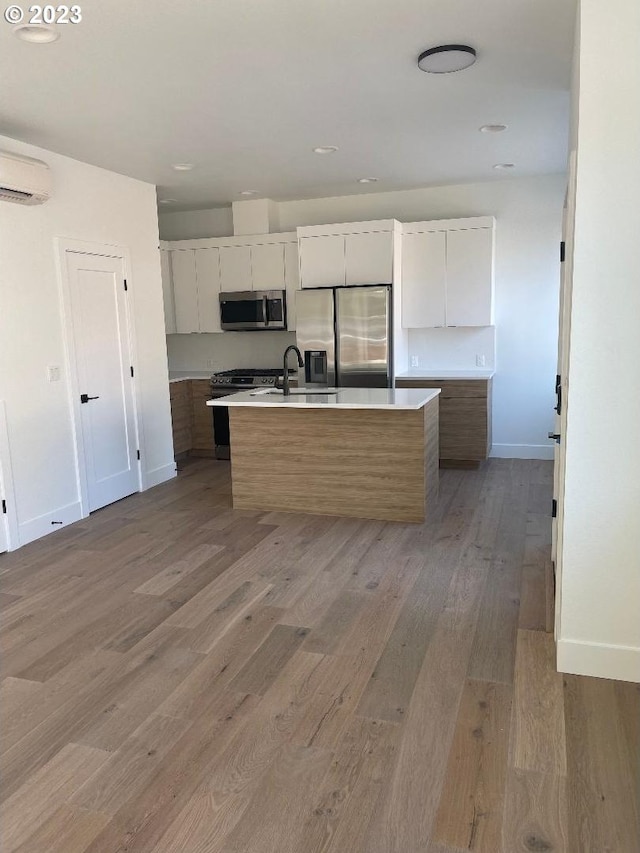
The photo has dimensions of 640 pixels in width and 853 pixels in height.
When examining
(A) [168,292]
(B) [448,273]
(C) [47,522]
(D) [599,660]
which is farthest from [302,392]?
(D) [599,660]

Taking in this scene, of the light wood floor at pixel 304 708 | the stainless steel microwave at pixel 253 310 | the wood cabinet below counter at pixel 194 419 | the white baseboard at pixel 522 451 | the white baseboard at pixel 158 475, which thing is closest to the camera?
the light wood floor at pixel 304 708

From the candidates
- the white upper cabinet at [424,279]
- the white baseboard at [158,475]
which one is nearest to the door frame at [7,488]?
the white baseboard at [158,475]

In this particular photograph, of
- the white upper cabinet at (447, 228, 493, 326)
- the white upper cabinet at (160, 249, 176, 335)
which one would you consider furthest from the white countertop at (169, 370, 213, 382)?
the white upper cabinet at (447, 228, 493, 326)

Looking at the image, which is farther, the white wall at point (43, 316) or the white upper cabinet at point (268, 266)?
the white upper cabinet at point (268, 266)

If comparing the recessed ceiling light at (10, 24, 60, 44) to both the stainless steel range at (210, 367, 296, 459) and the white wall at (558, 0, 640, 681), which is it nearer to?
the white wall at (558, 0, 640, 681)

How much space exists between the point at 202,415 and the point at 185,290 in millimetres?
1408

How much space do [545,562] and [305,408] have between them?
6.45 feet

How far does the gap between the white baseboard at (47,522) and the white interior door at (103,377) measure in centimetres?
20

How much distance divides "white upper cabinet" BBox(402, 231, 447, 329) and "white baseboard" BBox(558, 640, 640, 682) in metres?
4.20

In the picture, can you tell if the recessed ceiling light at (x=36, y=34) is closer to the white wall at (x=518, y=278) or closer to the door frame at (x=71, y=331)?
the door frame at (x=71, y=331)

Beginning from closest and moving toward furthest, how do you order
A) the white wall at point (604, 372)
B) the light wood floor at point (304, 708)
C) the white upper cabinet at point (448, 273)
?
the light wood floor at point (304, 708) → the white wall at point (604, 372) → the white upper cabinet at point (448, 273)

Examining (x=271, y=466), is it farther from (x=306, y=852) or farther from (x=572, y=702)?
(x=306, y=852)

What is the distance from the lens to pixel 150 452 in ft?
19.2

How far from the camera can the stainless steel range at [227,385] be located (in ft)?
21.9
